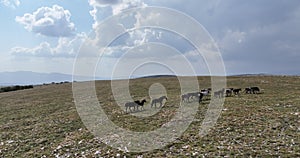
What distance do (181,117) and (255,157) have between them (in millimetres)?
10588

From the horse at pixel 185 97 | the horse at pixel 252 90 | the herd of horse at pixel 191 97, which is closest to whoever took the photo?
the herd of horse at pixel 191 97

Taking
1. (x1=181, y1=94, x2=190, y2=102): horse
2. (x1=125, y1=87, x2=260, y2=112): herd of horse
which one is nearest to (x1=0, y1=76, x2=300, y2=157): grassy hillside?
(x1=125, y1=87, x2=260, y2=112): herd of horse

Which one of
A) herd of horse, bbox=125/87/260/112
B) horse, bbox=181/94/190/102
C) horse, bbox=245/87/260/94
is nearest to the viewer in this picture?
herd of horse, bbox=125/87/260/112

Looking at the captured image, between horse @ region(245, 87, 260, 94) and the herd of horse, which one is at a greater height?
horse @ region(245, 87, 260, 94)

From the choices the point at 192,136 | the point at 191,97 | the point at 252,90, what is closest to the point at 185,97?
the point at 191,97

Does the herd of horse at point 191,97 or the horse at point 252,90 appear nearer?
the herd of horse at point 191,97

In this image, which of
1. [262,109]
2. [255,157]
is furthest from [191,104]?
[255,157]

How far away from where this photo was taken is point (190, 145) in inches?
675

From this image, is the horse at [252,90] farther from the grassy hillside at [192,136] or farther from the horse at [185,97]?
the grassy hillside at [192,136]

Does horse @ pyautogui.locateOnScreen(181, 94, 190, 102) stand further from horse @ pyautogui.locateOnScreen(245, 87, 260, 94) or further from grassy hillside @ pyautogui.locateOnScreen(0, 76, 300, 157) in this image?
horse @ pyautogui.locateOnScreen(245, 87, 260, 94)

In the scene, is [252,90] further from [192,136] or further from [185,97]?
[192,136]

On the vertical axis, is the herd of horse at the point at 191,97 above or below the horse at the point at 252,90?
below

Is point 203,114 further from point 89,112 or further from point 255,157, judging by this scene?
point 89,112

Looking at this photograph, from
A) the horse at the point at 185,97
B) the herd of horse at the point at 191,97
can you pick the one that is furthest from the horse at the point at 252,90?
the horse at the point at 185,97
